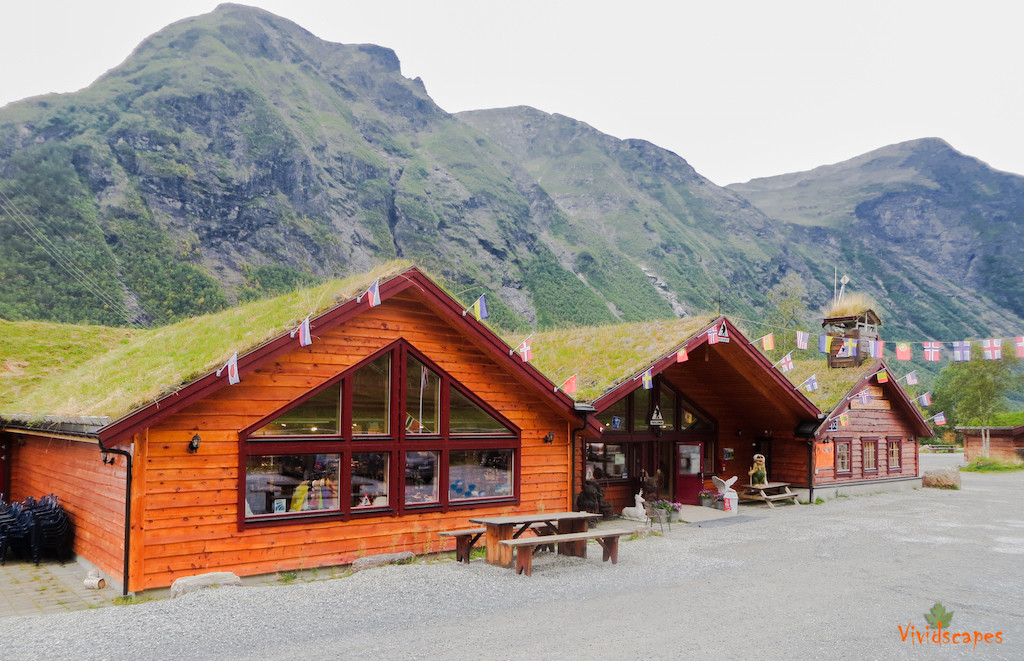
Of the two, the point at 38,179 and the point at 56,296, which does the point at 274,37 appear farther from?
the point at 56,296

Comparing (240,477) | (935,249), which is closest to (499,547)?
(240,477)

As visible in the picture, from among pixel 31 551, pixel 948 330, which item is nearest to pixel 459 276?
pixel 31 551

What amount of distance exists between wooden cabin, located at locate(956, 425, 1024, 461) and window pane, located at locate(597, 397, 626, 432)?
31.4m

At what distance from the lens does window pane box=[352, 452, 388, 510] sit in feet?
37.4

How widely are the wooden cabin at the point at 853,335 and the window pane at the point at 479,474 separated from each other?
1502cm

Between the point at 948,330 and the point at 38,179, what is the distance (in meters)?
152

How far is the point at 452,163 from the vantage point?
133 meters

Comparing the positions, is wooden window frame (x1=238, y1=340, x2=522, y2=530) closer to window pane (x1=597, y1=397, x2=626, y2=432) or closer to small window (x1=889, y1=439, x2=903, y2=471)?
window pane (x1=597, y1=397, x2=626, y2=432)

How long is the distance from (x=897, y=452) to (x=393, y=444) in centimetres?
2207

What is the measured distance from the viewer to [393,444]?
11.9 metres

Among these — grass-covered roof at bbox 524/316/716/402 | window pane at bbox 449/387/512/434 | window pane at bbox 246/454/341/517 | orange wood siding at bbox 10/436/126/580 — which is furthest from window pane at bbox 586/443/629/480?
orange wood siding at bbox 10/436/126/580

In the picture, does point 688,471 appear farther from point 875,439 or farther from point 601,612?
point 601,612

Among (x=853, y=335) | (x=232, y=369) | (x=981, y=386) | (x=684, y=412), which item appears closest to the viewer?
(x=232, y=369)

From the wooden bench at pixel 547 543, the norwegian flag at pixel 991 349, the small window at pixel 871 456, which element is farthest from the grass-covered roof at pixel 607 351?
the small window at pixel 871 456
